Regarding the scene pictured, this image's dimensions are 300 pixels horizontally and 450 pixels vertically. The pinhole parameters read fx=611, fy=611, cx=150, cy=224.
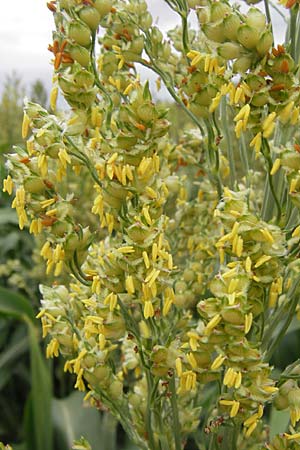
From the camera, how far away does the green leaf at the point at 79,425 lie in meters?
1.73

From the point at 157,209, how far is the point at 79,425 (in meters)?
1.25

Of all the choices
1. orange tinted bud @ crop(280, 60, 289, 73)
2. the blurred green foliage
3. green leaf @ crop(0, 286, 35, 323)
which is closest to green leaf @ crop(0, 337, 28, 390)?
the blurred green foliage

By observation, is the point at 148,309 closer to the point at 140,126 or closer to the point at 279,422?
the point at 140,126

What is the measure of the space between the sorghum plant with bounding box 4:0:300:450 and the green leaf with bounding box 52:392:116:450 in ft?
2.65

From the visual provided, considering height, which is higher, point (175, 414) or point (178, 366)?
point (178, 366)

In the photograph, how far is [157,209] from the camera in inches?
29.4

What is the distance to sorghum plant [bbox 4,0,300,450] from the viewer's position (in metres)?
0.67

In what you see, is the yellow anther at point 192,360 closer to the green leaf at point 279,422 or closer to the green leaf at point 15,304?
the green leaf at point 279,422

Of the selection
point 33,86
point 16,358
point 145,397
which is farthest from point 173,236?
point 33,86

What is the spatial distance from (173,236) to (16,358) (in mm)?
1449

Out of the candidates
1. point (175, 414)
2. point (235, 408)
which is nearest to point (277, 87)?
point (235, 408)

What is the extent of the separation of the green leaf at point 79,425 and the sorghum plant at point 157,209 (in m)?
0.81

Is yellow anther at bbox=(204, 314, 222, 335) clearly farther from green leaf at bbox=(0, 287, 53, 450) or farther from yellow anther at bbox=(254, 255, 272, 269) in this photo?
green leaf at bbox=(0, 287, 53, 450)

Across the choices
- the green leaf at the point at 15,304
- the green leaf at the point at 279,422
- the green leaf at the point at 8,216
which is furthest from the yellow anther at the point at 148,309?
the green leaf at the point at 8,216
